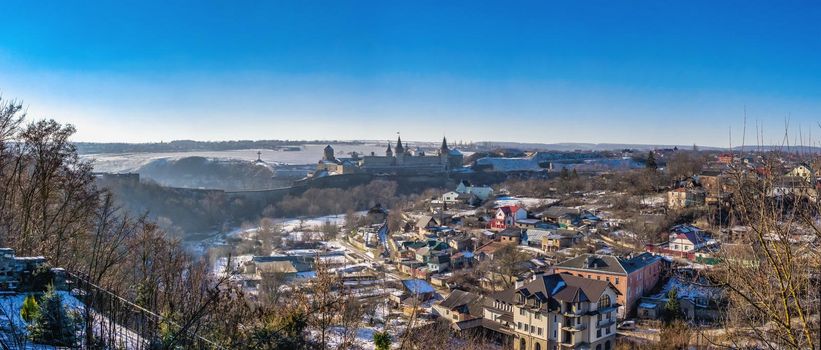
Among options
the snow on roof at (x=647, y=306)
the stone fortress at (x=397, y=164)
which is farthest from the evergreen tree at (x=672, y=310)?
the stone fortress at (x=397, y=164)

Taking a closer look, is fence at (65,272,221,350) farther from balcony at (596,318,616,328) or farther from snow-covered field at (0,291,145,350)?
balcony at (596,318,616,328)

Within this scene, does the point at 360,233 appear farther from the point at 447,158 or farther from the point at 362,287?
the point at 447,158

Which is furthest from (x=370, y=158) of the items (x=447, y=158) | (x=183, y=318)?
(x=183, y=318)

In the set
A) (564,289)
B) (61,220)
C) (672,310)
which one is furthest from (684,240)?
(61,220)

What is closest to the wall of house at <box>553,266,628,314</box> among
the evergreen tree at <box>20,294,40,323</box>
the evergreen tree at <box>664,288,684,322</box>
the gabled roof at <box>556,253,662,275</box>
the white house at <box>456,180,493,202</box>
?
the gabled roof at <box>556,253,662,275</box>

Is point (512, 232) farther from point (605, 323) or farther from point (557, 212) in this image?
point (605, 323)

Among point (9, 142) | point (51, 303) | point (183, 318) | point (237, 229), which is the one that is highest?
point (9, 142)
